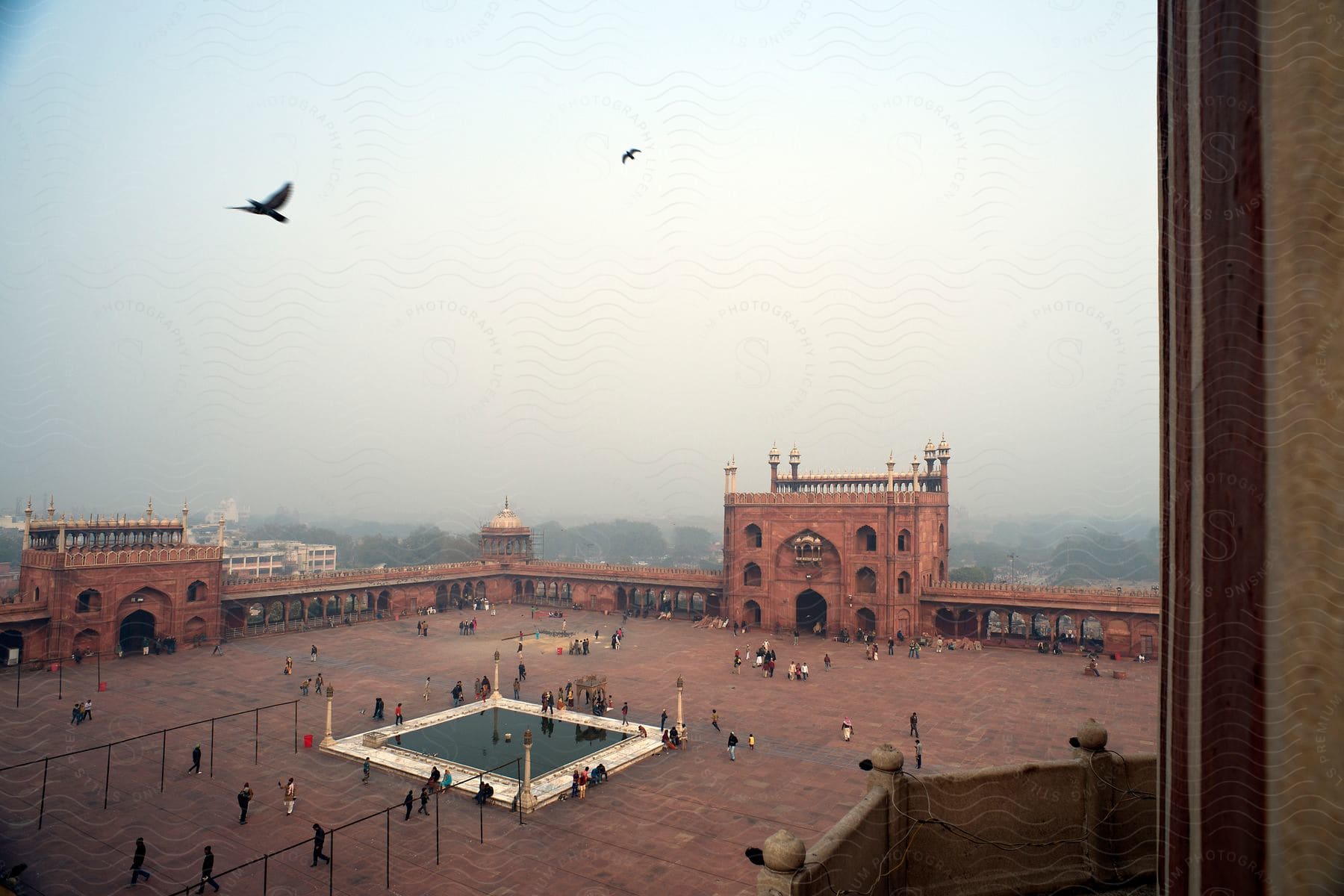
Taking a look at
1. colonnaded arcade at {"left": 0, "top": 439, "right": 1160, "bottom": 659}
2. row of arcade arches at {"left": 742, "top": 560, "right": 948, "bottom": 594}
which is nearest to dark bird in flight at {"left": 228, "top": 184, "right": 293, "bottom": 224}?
colonnaded arcade at {"left": 0, "top": 439, "right": 1160, "bottom": 659}

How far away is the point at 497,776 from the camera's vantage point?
19172 millimetres

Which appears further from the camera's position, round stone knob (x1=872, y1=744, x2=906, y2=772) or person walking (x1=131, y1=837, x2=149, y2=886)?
person walking (x1=131, y1=837, x2=149, y2=886)

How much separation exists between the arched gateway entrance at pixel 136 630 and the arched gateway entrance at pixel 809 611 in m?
32.8

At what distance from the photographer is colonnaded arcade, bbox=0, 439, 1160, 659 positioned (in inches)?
1280

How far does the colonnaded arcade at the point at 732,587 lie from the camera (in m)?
32.5

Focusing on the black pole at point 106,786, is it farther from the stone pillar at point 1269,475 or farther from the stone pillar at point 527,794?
the stone pillar at point 1269,475

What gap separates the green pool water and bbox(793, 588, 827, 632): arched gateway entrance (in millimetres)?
21213

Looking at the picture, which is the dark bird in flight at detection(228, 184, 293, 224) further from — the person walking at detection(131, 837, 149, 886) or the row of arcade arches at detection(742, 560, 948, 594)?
the row of arcade arches at detection(742, 560, 948, 594)

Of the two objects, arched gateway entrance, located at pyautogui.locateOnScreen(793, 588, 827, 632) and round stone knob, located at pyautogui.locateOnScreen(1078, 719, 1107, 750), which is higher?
round stone knob, located at pyautogui.locateOnScreen(1078, 719, 1107, 750)

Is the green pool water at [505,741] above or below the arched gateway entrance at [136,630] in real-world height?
below

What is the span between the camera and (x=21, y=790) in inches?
696

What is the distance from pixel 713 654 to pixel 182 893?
25304 millimetres

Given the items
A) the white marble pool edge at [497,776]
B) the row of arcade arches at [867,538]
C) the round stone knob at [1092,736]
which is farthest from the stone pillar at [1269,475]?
the row of arcade arches at [867,538]

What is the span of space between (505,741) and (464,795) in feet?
13.0
